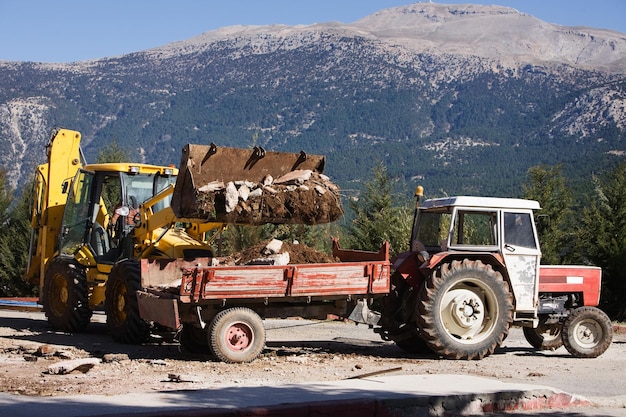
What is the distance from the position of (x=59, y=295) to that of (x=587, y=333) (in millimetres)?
9243

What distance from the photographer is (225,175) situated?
13.9 m

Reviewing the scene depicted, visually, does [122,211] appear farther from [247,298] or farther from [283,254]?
[247,298]

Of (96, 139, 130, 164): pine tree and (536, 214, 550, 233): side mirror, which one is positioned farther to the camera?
(96, 139, 130, 164): pine tree

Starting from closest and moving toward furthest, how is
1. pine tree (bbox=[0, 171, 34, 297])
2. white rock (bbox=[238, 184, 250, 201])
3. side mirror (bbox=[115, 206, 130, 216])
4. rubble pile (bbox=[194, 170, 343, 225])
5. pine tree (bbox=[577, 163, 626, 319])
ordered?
rubble pile (bbox=[194, 170, 343, 225]), white rock (bbox=[238, 184, 250, 201]), side mirror (bbox=[115, 206, 130, 216]), pine tree (bbox=[577, 163, 626, 319]), pine tree (bbox=[0, 171, 34, 297])

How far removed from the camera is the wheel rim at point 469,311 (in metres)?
13.3

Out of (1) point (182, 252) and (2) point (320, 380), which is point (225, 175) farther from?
(2) point (320, 380)

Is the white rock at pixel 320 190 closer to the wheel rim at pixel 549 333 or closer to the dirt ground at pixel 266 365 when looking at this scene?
the dirt ground at pixel 266 365

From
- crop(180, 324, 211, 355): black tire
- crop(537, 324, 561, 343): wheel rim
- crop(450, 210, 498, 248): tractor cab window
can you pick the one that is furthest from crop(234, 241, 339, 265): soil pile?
crop(537, 324, 561, 343): wheel rim

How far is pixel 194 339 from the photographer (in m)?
13.3

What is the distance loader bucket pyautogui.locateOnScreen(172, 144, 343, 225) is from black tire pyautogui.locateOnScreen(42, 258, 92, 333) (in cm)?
352

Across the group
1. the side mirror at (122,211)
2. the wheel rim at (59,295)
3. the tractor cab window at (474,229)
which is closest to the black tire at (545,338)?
the tractor cab window at (474,229)

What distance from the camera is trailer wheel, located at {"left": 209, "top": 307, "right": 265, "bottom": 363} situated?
40.6 feet

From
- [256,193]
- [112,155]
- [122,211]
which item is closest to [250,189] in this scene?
[256,193]

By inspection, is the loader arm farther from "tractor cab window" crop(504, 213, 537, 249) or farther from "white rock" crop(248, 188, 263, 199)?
"tractor cab window" crop(504, 213, 537, 249)
